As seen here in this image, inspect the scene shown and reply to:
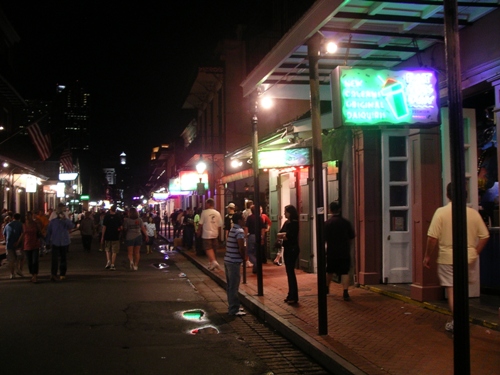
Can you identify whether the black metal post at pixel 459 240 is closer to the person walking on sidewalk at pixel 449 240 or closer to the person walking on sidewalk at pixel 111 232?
the person walking on sidewalk at pixel 449 240

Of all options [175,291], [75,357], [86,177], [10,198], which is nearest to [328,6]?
[75,357]

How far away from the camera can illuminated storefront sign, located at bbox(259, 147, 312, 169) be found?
12250mm

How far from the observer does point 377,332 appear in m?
7.22

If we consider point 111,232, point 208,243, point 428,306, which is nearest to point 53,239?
point 111,232

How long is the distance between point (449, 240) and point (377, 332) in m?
1.58

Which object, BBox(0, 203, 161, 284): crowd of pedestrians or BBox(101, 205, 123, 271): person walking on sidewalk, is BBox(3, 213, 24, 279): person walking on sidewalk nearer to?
BBox(0, 203, 161, 284): crowd of pedestrians

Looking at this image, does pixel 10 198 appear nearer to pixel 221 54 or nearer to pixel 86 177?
pixel 221 54

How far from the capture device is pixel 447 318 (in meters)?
7.86

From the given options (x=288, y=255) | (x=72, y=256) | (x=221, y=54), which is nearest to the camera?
(x=288, y=255)

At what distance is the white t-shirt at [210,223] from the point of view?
14.2 m

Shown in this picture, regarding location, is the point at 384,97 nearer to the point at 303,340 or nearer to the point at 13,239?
the point at 303,340

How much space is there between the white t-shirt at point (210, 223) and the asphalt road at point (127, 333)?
1.54m

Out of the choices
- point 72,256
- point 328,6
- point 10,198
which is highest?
point 328,6

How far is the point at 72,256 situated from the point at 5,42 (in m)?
16.4
